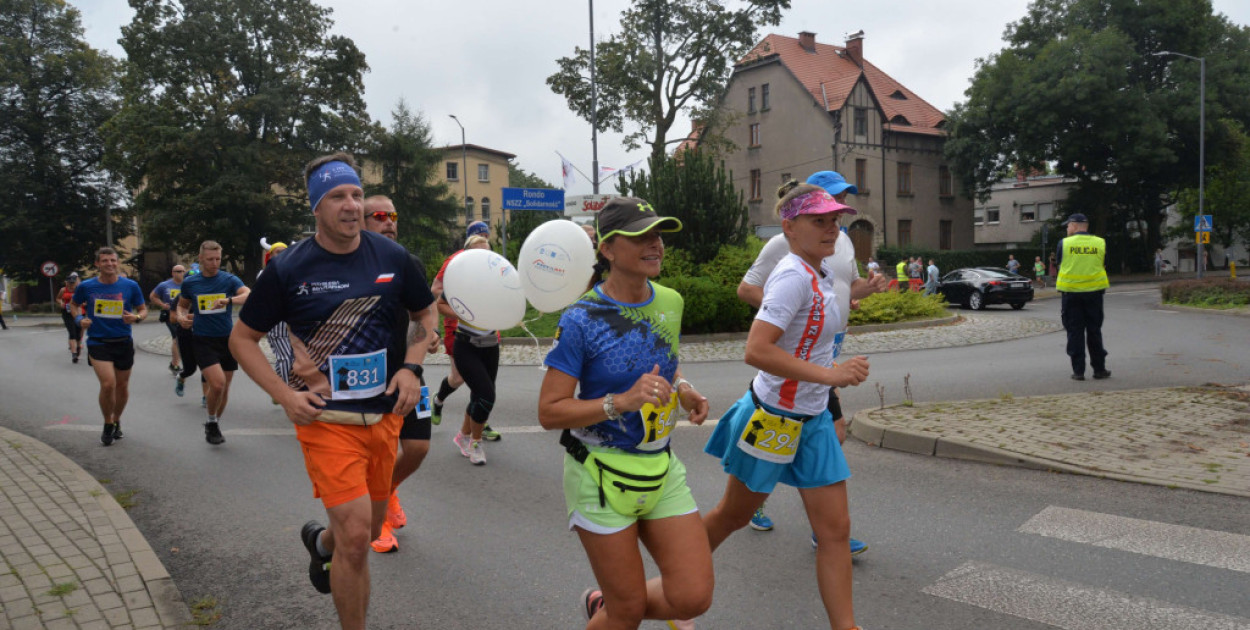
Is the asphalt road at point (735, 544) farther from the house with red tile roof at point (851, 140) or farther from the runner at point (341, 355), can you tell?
the house with red tile roof at point (851, 140)

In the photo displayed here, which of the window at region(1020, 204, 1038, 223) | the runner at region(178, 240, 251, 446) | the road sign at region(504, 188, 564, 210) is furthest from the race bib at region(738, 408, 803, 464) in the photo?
the window at region(1020, 204, 1038, 223)

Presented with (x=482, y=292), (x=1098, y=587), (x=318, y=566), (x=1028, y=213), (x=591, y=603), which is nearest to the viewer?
Answer: (x=591, y=603)

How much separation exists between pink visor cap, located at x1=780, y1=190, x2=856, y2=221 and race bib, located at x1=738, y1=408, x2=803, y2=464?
2.79 ft

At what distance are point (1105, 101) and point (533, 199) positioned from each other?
122 feet

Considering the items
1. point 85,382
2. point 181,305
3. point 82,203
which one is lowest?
point 85,382

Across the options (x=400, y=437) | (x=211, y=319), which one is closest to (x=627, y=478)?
(x=400, y=437)

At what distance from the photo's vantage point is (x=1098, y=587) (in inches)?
158

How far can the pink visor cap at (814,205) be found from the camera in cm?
342

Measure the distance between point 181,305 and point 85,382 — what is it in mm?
7224

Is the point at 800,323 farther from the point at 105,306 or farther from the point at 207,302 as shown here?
the point at 105,306

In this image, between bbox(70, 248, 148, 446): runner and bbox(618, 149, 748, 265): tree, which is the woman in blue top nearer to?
bbox(70, 248, 148, 446): runner

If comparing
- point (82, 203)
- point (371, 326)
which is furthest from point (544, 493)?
point (82, 203)

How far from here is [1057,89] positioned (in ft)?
142

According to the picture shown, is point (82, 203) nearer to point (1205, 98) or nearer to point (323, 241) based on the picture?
point (323, 241)
